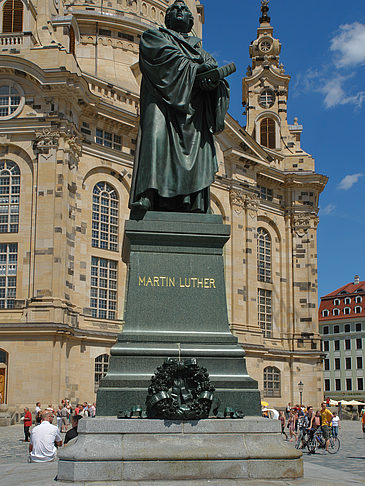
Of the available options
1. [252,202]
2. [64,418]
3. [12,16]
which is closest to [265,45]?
[252,202]

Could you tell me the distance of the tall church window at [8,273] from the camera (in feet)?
121

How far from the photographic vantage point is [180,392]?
732 cm

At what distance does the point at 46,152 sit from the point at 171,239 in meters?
31.1

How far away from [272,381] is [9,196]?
24501mm

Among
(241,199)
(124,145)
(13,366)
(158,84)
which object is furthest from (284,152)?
(158,84)

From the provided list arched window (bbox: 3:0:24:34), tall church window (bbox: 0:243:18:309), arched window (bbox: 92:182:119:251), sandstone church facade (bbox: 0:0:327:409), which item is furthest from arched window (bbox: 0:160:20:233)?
arched window (bbox: 3:0:24:34)

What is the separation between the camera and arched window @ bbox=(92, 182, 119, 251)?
4128 cm

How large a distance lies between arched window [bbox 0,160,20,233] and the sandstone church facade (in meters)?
0.07

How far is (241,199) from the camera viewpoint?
164ft

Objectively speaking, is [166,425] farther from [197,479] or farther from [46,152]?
[46,152]

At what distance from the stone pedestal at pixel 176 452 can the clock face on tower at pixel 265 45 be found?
2232 inches

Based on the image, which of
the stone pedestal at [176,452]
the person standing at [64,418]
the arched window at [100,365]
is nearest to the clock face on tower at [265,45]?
the arched window at [100,365]

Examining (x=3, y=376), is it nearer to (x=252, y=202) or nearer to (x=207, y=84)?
(x=252, y=202)

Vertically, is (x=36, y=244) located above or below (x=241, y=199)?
below
